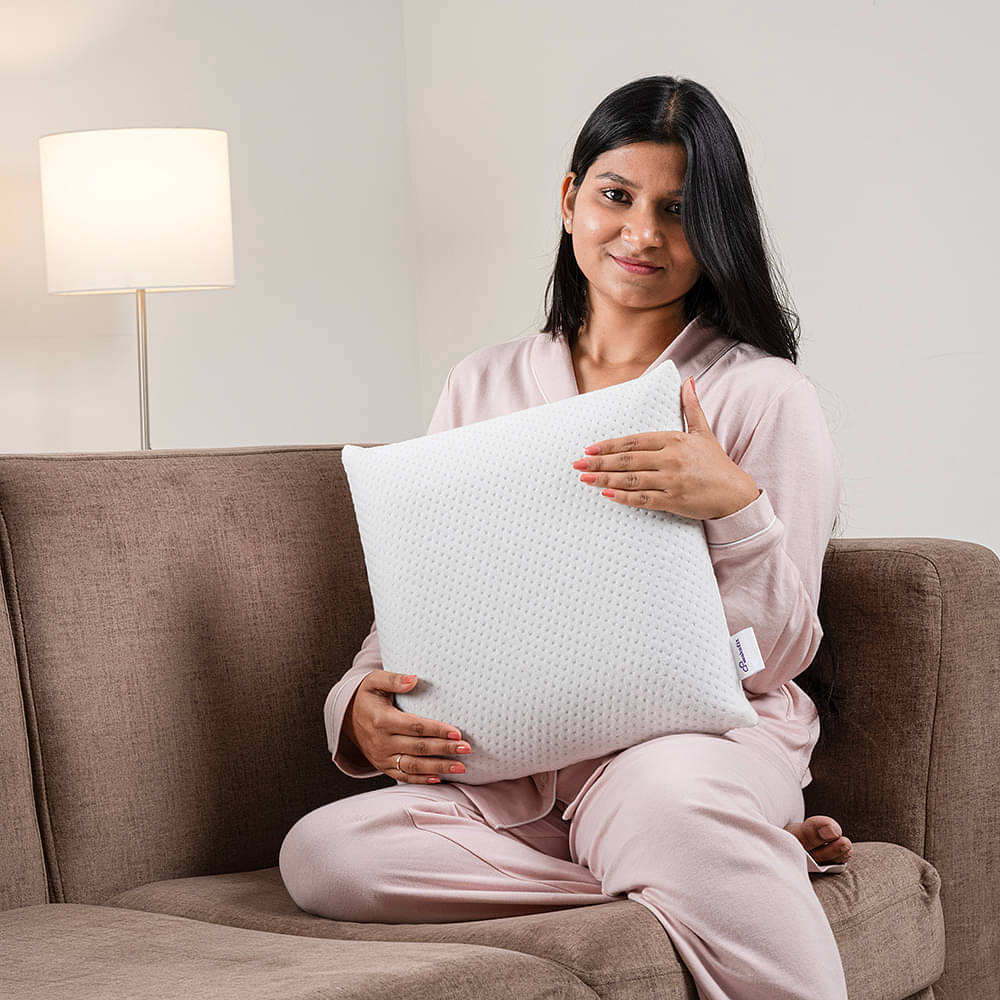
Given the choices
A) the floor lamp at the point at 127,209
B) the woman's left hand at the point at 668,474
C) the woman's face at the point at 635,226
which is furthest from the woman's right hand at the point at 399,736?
the floor lamp at the point at 127,209

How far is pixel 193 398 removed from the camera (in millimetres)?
2922

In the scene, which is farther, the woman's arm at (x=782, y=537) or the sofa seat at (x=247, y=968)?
the woman's arm at (x=782, y=537)

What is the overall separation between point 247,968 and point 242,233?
2.22m

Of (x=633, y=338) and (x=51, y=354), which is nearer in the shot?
(x=633, y=338)

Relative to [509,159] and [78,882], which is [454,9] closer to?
[509,159]

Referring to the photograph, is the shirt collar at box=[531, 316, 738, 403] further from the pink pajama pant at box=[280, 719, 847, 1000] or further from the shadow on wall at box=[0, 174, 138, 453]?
the shadow on wall at box=[0, 174, 138, 453]

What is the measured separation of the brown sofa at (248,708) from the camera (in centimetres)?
131

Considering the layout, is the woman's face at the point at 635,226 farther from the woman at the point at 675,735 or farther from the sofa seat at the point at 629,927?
the sofa seat at the point at 629,927

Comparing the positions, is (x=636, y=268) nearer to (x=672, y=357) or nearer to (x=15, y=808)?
(x=672, y=357)

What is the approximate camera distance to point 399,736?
1335 millimetres

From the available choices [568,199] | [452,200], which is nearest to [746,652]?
[568,199]

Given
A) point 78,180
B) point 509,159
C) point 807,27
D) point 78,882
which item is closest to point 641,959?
point 78,882

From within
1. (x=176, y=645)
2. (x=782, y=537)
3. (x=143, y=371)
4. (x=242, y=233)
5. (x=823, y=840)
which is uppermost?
(x=242, y=233)

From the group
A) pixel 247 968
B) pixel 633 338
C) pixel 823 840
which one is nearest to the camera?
pixel 247 968
